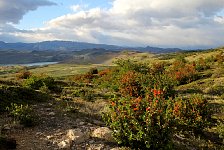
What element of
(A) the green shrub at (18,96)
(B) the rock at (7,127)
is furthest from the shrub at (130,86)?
(B) the rock at (7,127)

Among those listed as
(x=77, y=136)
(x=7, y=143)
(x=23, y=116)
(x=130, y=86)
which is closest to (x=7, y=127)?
(x=23, y=116)

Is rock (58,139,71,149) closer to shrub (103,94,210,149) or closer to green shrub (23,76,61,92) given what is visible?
shrub (103,94,210,149)

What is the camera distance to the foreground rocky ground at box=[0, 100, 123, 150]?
1405 centimetres

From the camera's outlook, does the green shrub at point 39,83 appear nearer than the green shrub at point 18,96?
No

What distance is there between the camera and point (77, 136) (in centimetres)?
1463

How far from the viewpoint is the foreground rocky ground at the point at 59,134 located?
14.0 meters

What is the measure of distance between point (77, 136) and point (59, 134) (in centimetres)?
129

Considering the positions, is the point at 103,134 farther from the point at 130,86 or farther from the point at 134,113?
the point at 130,86

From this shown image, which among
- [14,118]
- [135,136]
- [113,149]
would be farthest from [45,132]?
[135,136]

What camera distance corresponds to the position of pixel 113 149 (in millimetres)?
13883

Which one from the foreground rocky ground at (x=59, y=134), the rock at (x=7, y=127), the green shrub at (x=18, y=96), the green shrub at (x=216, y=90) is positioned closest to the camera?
the foreground rocky ground at (x=59, y=134)

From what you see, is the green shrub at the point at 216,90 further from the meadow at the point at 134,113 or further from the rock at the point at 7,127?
the rock at the point at 7,127

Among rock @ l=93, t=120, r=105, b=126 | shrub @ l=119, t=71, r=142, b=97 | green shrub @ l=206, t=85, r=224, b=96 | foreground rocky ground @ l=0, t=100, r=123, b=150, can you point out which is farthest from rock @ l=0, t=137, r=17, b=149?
green shrub @ l=206, t=85, r=224, b=96

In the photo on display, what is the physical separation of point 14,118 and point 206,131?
12.7 m
